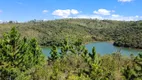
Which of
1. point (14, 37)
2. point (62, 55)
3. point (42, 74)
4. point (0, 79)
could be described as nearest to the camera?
point (14, 37)

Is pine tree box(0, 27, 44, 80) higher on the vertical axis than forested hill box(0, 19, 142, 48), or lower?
higher

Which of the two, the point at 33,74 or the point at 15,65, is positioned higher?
the point at 15,65

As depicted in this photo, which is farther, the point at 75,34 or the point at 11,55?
the point at 75,34

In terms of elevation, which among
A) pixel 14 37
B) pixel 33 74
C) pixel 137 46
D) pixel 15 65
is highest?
pixel 14 37

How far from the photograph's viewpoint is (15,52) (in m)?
29.1

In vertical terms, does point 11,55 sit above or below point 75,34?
above

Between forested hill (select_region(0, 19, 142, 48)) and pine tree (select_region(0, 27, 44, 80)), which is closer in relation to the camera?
pine tree (select_region(0, 27, 44, 80))

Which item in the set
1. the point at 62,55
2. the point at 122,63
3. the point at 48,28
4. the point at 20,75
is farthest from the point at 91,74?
the point at 48,28

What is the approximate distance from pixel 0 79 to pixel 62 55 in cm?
2529

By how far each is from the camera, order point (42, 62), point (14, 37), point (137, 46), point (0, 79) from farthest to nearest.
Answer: point (137, 46) < point (42, 62) < point (0, 79) < point (14, 37)

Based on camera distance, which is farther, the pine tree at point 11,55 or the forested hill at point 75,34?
the forested hill at point 75,34

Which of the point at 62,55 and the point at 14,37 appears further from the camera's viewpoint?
the point at 62,55

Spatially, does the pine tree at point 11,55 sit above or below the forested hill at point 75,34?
above

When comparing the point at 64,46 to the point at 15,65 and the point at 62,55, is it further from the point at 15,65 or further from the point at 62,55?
the point at 15,65
